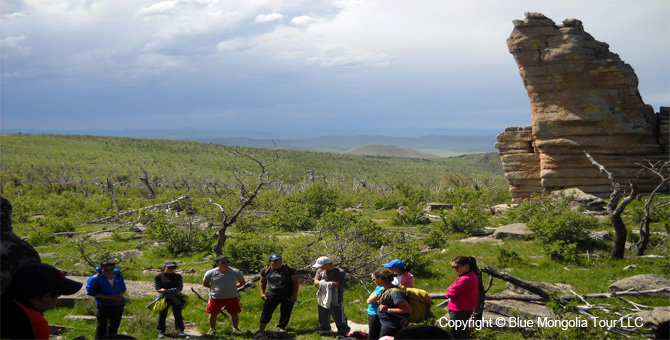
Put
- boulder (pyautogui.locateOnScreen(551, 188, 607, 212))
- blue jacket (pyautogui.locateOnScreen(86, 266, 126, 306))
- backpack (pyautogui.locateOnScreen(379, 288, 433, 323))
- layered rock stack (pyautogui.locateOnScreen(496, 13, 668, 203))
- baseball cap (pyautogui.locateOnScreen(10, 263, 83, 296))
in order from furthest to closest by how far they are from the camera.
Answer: layered rock stack (pyautogui.locateOnScreen(496, 13, 668, 203))
boulder (pyautogui.locateOnScreen(551, 188, 607, 212))
blue jacket (pyautogui.locateOnScreen(86, 266, 126, 306))
backpack (pyautogui.locateOnScreen(379, 288, 433, 323))
baseball cap (pyautogui.locateOnScreen(10, 263, 83, 296))

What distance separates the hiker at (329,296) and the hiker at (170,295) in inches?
125

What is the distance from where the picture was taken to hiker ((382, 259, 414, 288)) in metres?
8.62

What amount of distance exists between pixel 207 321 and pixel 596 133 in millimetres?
25894

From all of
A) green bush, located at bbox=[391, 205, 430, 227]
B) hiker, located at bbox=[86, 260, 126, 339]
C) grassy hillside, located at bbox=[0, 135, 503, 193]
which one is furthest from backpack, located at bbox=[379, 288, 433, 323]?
grassy hillside, located at bbox=[0, 135, 503, 193]

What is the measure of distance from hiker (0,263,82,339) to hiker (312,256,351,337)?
227 inches

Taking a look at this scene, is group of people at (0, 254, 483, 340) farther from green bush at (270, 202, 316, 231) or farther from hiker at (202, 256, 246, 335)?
green bush at (270, 202, 316, 231)

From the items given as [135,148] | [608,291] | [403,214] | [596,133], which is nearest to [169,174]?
[135,148]

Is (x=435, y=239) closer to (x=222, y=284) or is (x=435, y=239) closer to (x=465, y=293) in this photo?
(x=465, y=293)

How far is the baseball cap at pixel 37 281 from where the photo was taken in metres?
4.30

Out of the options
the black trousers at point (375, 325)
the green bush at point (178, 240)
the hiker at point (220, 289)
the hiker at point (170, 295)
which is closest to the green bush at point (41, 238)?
the green bush at point (178, 240)

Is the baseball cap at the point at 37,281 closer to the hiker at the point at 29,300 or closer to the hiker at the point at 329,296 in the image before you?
the hiker at the point at 29,300

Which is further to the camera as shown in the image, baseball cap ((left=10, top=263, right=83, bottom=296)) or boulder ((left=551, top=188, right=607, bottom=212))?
boulder ((left=551, top=188, right=607, bottom=212))

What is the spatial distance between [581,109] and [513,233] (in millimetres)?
12293

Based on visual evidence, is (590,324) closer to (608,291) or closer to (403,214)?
(608,291)
